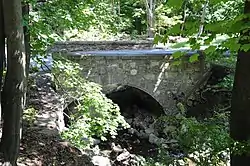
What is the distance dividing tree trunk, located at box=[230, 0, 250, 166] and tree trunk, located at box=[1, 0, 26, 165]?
205cm

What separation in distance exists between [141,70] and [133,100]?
10.0 ft

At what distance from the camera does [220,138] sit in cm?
370

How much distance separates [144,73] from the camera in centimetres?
1169

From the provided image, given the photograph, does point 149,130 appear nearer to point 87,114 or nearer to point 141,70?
point 141,70

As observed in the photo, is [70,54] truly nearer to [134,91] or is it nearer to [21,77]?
[134,91]

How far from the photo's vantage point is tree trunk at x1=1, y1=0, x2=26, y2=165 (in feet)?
12.3

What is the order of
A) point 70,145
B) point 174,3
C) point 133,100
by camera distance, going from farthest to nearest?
1. point 133,100
2. point 70,145
3. point 174,3

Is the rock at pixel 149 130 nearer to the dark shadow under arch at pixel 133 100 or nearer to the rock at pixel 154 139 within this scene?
the rock at pixel 154 139

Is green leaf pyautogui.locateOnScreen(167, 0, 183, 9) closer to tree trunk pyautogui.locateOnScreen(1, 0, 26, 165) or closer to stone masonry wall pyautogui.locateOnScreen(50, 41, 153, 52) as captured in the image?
tree trunk pyautogui.locateOnScreen(1, 0, 26, 165)

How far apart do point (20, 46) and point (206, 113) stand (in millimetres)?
8373

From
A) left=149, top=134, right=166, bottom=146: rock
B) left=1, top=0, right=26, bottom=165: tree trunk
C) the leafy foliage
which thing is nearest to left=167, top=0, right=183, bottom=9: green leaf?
left=1, top=0, right=26, bottom=165: tree trunk

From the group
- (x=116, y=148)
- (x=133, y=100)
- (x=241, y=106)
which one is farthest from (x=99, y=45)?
(x=241, y=106)

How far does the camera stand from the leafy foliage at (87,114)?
20.0 feet

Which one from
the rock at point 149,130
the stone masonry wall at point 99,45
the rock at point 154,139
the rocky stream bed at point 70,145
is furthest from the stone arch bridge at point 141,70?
the rock at point 154,139
